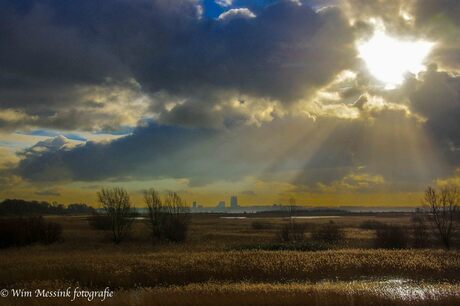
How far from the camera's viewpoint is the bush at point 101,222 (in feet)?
222

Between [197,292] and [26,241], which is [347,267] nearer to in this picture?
[197,292]

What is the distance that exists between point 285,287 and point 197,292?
14.1 ft

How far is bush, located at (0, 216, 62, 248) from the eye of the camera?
5481 centimetres

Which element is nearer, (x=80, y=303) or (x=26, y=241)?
(x=80, y=303)

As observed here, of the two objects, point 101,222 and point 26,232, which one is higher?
point 101,222

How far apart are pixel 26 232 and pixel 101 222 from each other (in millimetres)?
16339

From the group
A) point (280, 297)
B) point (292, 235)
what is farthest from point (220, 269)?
point (292, 235)

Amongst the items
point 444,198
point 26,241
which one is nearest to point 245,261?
point 444,198

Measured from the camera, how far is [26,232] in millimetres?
56625

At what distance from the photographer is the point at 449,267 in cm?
2989

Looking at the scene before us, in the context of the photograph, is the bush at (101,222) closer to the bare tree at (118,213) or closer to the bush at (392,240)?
the bare tree at (118,213)

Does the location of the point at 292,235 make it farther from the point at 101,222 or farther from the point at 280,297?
the point at 280,297

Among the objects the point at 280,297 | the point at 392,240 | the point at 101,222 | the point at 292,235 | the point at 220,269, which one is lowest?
the point at 392,240

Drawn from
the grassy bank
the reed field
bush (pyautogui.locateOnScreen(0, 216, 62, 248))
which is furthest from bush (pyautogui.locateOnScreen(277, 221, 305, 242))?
bush (pyautogui.locateOnScreen(0, 216, 62, 248))
